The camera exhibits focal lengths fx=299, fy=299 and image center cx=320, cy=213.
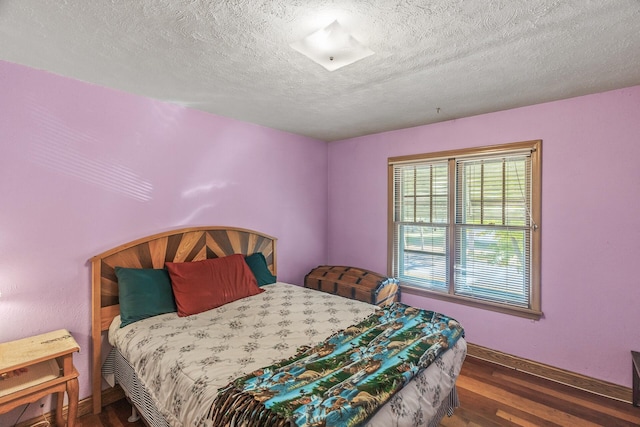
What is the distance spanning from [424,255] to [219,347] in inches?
96.5

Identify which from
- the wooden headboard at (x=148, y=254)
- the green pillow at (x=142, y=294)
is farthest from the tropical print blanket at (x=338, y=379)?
the wooden headboard at (x=148, y=254)

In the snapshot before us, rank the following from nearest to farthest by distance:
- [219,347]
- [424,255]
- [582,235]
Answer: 1. [219,347]
2. [582,235]
3. [424,255]

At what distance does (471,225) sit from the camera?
3.05m

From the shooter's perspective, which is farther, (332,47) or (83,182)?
(83,182)

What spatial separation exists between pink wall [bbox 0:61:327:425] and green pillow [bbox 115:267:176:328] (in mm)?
277

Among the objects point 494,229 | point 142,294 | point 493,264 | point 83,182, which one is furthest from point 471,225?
point 83,182

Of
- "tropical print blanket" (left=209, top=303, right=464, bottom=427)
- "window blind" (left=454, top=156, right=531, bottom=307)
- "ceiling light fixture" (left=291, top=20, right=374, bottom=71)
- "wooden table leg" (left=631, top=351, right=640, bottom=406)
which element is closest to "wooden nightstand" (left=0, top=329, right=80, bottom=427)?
"tropical print blanket" (left=209, top=303, right=464, bottom=427)

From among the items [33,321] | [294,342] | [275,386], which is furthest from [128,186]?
[275,386]

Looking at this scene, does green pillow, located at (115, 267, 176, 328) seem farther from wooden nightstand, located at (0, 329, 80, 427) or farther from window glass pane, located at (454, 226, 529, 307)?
window glass pane, located at (454, 226, 529, 307)

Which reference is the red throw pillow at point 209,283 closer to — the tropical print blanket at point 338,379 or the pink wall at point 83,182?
the pink wall at point 83,182

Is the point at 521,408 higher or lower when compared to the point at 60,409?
lower

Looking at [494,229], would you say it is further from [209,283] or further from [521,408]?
[209,283]

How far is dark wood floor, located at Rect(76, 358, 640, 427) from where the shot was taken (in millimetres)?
2064

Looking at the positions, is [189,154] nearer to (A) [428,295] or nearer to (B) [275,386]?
(B) [275,386]
